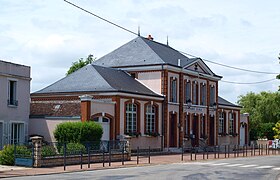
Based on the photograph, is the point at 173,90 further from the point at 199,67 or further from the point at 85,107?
the point at 85,107

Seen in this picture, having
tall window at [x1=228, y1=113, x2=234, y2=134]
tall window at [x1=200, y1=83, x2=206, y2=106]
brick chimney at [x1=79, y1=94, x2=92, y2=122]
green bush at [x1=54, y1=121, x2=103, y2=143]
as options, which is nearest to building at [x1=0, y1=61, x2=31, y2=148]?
green bush at [x1=54, y1=121, x2=103, y2=143]

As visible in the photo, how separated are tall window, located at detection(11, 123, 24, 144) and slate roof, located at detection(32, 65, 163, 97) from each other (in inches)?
222

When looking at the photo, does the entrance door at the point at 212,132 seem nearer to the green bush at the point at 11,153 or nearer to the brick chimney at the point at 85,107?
the brick chimney at the point at 85,107

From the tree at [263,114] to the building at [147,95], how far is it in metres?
13.2

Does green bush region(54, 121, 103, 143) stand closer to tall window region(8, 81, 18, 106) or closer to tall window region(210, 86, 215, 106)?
tall window region(8, 81, 18, 106)

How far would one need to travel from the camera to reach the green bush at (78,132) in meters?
34.9

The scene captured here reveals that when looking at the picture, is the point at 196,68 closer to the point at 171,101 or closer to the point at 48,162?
the point at 171,101

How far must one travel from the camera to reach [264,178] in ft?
76.9

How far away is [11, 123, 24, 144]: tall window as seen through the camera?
36.8m

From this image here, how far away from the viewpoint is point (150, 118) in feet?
146

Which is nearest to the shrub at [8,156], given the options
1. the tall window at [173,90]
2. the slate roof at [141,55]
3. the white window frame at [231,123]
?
the slate roof at [141,55]

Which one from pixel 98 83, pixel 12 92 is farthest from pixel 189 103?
pixel 12 92

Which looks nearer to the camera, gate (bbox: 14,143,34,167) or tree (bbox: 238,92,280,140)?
gate (bbox: 14,143,34,167)

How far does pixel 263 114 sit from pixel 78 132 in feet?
136
